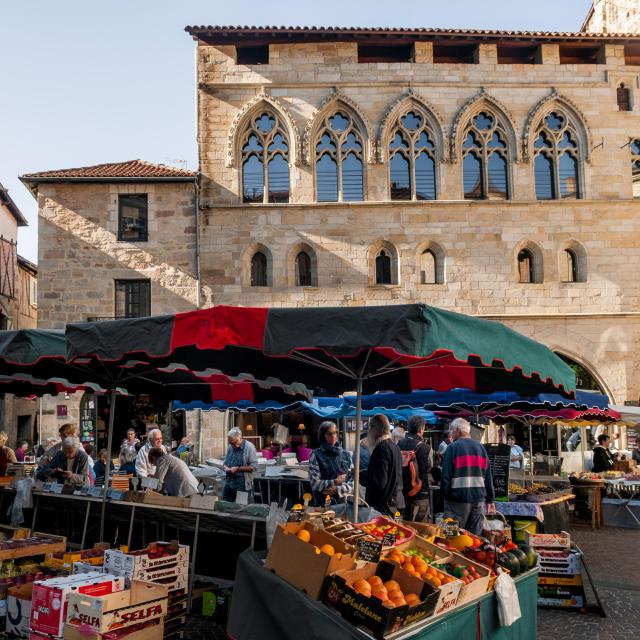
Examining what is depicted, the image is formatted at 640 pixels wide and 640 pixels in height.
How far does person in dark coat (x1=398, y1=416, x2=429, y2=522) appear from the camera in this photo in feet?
29.8

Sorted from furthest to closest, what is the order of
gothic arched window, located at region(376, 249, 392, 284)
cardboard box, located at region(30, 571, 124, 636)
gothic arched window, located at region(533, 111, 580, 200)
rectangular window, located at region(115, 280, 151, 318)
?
gothic arched window, located at region(533, 111, 580, 200) → gothic arched window, located at region(376, 249, 392, 284) → rectangular window, located at region(115, 280, 151, 318) → cardboard box, located at region(30, 571, 124, 636)

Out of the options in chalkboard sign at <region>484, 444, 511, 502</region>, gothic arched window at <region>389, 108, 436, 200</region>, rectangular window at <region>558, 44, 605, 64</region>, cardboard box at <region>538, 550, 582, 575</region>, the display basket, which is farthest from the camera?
rectangular window at <region>558, 44, 605, 64</region>

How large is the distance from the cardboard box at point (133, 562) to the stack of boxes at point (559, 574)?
3.76 meters

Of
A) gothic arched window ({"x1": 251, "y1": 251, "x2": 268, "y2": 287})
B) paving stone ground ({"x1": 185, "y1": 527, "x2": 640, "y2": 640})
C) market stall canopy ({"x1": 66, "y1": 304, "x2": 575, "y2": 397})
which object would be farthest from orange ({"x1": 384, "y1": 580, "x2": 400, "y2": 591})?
gothic arched window ({"x1": 251, "y1": 251, "x2": 268, "y2": 287})

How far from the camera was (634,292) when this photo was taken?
71.4 feet

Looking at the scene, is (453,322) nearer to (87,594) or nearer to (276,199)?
(87,594)

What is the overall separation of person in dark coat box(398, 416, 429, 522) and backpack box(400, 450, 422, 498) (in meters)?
0.06

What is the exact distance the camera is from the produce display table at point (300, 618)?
4273 millimetres

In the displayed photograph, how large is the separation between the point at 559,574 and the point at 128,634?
4529mm

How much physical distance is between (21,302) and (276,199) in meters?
15.9

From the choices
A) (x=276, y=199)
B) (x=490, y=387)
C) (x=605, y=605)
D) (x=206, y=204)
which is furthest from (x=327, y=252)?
(x=605, y=605)

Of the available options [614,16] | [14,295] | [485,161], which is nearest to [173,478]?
[485,161]

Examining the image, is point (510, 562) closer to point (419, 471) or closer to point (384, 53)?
point (419, 471)

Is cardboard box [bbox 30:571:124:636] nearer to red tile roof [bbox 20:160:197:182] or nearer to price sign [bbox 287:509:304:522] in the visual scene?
price sign [bbox 287:509:304:522]
